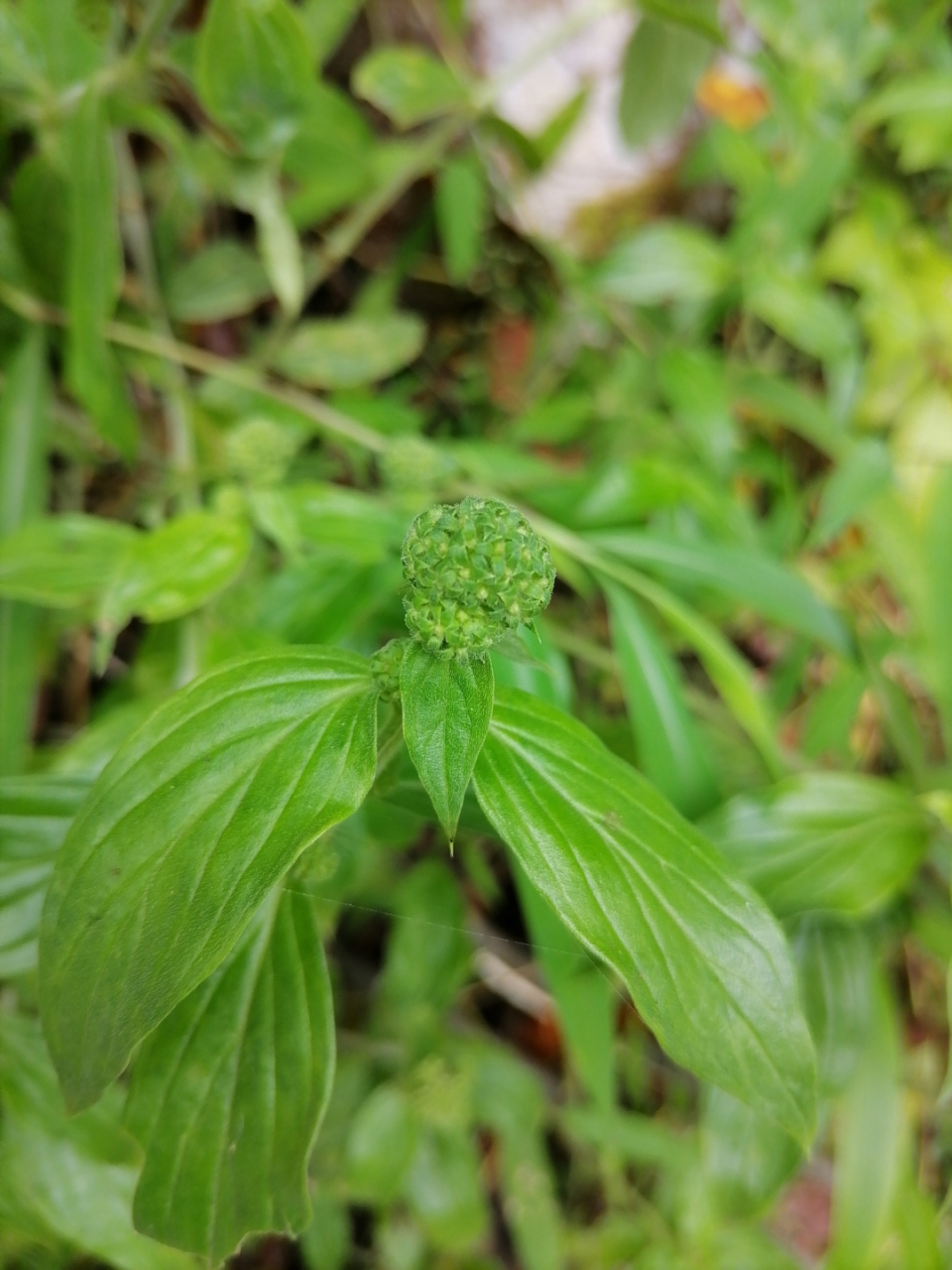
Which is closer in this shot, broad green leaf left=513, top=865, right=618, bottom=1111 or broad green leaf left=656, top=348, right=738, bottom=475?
broad green leaf left=513, top=865, right=618, bottom=1111

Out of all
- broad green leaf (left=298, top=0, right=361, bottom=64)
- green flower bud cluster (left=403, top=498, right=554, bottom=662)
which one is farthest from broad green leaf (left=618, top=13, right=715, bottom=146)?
green flower bud cluster (left=403, top=498, right=554, bottom=662)

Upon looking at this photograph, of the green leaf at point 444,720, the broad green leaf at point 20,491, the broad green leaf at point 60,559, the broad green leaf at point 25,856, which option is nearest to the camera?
the green leaf at point 444,720

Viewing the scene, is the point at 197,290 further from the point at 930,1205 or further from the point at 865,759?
the point at 930,1205

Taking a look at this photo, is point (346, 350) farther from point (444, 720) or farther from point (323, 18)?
point (444, 720)

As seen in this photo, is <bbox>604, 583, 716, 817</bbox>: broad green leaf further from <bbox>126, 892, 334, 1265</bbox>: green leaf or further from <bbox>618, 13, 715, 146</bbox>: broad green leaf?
<bbox>618, 13, 715, 146</bbox>: broad green leaf

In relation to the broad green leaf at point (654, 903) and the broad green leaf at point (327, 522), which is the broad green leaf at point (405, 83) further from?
the broad green leaf at point (654, 903)

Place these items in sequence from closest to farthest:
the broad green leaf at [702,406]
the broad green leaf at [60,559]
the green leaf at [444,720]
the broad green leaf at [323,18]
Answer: the green leaf at [444,720], the broad green leaf at [60,559], the broad green leaf at [323,18], the broad green leaf at [702,406]

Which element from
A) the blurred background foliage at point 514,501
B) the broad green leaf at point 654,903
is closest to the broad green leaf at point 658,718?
the blurred background foliage at point 514,501
